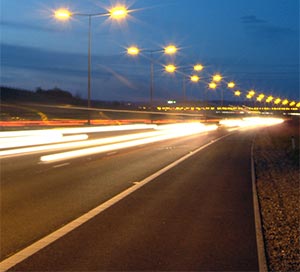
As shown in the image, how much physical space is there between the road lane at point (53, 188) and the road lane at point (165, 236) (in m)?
0.70

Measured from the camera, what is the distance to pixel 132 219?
40.3 ft

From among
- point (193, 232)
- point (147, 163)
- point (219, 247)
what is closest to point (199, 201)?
point (193, 232)

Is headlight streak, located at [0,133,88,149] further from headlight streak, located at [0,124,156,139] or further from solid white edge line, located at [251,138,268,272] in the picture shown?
solid white edge line, located at [251,138,268,272]

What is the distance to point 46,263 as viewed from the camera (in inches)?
338

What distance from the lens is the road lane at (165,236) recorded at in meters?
8.62

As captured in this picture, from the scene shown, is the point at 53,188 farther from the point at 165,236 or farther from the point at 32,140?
the point at 32,140

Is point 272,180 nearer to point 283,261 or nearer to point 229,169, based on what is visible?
point 229,169

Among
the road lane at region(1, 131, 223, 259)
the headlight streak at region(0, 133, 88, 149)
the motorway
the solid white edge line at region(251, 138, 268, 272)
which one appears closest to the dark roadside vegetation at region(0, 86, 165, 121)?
the headlight streak at region(0, 133, 88, 149)

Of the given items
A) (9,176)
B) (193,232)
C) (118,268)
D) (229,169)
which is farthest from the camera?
(229,169)

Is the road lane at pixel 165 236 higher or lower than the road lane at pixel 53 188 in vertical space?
lower

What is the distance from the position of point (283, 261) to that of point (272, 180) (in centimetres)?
1265

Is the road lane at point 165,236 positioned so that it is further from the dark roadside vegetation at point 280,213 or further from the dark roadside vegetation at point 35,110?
the dark roadside vegetation at point 35,110

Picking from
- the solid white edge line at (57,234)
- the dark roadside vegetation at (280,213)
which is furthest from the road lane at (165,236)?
the dark roadside vegetation at (280,213)

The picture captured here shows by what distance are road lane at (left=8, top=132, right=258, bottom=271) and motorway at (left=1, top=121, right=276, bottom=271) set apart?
13 millimetres
